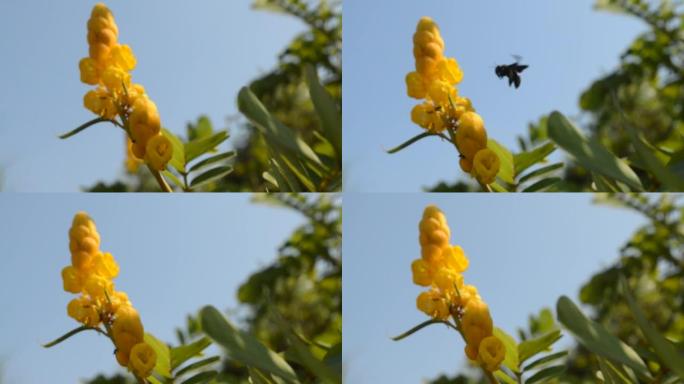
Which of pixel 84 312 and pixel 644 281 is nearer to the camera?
pixel 84 312

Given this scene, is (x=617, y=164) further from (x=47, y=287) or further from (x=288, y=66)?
(x=47, y=287)

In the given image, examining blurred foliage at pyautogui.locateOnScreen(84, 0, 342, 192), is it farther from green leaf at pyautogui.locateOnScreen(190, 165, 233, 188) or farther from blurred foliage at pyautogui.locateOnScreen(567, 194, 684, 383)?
blurred foliage at pyautogui.locateOnScreen(567, 194, 684, 383)

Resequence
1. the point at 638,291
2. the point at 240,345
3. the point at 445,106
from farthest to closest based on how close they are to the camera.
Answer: the point at 638,291 → the point at 445,106 → the point at 240,345

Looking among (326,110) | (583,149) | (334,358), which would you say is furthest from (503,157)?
(334,358)

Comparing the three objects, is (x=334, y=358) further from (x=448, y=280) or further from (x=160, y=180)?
(x=160, y=180)

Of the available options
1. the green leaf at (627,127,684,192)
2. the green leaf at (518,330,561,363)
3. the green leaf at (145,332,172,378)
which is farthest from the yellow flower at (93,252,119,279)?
the green leaf at (627,127,684,192)

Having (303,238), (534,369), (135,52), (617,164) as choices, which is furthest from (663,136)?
(135,52)
